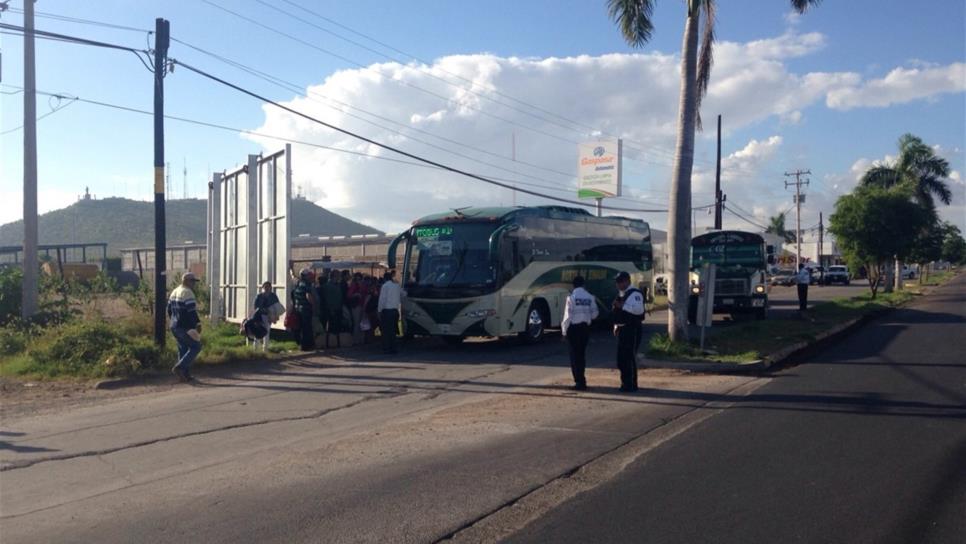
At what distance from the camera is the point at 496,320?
18359mm

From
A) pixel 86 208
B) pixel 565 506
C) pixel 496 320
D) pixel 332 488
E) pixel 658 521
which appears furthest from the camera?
→ pixel 86 208

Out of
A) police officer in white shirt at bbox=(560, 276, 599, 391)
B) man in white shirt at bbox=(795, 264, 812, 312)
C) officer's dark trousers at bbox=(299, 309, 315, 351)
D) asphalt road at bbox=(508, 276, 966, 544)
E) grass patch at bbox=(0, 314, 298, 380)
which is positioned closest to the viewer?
asphalt road at bbox=(508, 276, 966, 544)

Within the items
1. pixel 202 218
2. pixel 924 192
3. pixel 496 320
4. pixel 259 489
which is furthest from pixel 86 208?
pixel 259 489

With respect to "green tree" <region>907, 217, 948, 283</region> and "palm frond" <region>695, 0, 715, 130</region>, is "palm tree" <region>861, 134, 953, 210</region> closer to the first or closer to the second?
"green tree" <region>907, 217, 948, 283</region>

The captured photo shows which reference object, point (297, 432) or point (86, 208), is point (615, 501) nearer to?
point (297, 432)

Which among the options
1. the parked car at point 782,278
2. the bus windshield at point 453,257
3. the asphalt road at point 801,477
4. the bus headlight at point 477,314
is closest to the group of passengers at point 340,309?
the bus windshield at point 453,257

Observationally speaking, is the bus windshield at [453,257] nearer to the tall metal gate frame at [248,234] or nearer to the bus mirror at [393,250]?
the bus mirror at [393,250]

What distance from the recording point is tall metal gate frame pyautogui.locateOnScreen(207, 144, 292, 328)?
1795cm

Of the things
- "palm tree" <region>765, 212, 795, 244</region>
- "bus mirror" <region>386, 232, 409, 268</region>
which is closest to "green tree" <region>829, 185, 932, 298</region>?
"bus mirror" <region>386, 232, 409, 268</region>

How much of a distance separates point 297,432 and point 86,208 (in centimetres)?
12901

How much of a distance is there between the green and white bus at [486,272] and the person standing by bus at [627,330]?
229 inches

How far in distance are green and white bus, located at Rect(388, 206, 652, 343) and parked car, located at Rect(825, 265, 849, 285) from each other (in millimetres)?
51884

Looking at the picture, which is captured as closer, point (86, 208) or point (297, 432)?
point (297, 432)

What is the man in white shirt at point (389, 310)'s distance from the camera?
57.9 feet
